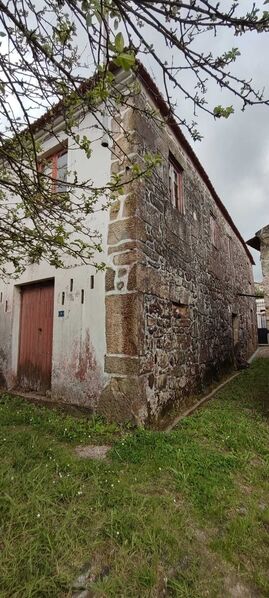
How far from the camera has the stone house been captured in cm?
359

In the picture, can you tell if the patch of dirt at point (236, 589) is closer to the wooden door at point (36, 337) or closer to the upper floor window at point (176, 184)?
the wooden door at point (36, 337)

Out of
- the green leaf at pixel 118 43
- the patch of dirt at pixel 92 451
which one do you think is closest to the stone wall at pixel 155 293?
the patch of dirt at pixel 92 451

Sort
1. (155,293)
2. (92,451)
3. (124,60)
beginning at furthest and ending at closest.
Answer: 1. (155,293)
2. (92,451)
3. (124,60)

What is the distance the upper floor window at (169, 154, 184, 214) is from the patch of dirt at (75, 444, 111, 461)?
402 cm

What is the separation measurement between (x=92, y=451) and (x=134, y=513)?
1.06 m

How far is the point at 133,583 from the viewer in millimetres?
1546

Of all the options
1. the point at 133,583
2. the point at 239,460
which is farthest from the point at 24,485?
the point at 239,460

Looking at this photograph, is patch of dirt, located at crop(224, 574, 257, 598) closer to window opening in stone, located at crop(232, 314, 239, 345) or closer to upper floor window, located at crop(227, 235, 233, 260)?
window opening in stone, located at crop(232, 314, 239, 345)

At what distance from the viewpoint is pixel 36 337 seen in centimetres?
491

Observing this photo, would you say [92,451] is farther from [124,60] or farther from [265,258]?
[265,258]

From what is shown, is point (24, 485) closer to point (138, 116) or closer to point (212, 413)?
point (212, 413)

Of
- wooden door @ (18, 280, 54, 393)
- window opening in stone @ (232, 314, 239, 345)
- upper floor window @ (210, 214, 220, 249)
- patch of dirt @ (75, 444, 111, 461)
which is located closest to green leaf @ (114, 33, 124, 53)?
patch of dirt @ (75, 444, 111, 461)

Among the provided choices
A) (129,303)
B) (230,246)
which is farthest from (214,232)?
(129,303)

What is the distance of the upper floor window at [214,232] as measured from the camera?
7469 mm
